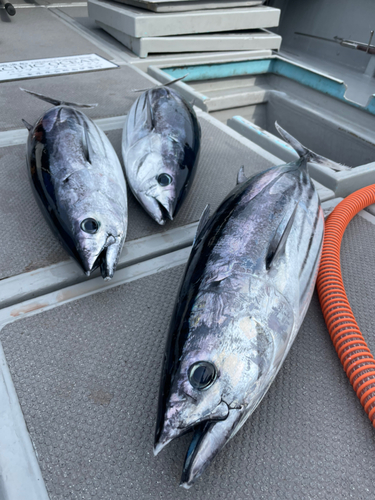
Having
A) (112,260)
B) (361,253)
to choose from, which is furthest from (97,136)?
(361,253)

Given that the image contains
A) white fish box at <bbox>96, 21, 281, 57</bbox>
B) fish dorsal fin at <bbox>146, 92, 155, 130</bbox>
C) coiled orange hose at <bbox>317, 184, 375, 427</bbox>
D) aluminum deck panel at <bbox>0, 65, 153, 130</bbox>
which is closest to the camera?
coiled orange hose at <bbox>317, 184, 375, 427</bbox>

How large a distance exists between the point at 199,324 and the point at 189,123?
3.69 feet

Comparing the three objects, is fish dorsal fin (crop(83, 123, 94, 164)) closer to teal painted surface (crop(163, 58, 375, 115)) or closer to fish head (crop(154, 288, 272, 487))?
fish head (crop(154, 288, 272, 487))

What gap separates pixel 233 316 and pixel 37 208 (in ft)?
3.18

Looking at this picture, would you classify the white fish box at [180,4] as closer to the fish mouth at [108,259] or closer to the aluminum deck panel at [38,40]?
the aluminum deck panel at [38,40]

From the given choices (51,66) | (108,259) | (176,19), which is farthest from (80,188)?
(176,19)

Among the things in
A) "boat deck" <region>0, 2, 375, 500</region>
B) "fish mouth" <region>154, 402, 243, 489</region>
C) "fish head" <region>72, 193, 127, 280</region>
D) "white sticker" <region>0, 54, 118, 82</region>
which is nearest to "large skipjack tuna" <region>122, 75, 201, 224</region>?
"boat deck" <region>0, 2, 375, 500</region>

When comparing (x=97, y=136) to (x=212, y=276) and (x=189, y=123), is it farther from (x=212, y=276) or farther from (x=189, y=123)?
(x=212, y=276)

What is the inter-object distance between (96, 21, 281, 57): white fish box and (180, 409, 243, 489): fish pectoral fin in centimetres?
307

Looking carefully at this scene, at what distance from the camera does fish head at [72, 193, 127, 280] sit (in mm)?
Result: 1009

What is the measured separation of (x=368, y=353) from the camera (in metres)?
0.89

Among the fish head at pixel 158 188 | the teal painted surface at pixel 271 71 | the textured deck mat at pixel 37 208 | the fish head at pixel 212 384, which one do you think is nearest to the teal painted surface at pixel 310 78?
the teal painted surface at pixel 271 71

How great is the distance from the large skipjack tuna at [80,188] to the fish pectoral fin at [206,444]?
0.53 m

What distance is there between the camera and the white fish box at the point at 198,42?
2.90 meters
